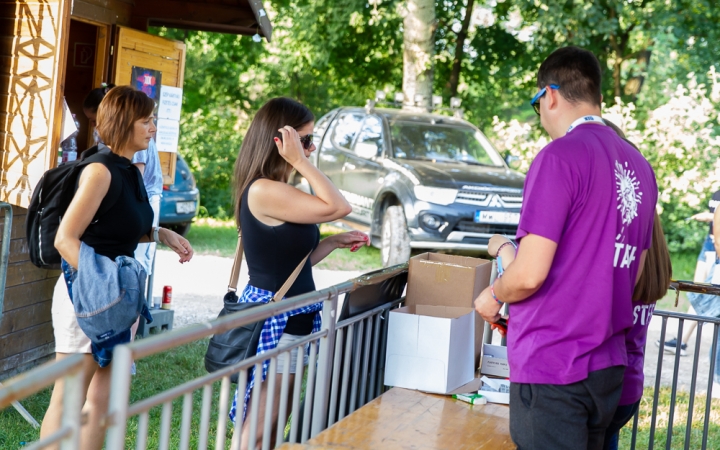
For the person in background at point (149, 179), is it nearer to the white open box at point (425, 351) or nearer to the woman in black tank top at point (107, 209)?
the woman in black tank top at point (107, 209)

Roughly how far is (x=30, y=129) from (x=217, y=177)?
1305 centimetres

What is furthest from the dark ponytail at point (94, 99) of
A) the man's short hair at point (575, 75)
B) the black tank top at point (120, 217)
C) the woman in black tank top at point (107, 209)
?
the man's short hair at point (575, 75)

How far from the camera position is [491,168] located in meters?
11.8

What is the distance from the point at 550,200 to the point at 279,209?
1.18 metres

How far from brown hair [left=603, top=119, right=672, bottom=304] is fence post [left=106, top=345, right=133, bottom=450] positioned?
1.73m

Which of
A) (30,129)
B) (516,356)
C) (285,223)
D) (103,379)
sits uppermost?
(30,129)

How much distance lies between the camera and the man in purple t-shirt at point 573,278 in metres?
2.48

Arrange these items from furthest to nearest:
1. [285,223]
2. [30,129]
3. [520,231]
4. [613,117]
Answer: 1. [613,117]
2. [30,129]
3. [285,223]
4. [520,231]

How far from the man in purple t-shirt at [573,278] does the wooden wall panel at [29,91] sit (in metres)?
3.33

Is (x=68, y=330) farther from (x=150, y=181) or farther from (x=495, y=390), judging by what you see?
(x=150, y=181)

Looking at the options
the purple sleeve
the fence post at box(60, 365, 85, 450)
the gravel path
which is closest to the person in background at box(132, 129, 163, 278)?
the gravel path

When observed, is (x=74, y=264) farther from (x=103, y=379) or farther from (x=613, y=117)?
(x=613, y=117)

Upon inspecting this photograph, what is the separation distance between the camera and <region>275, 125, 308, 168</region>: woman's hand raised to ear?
3.30 m

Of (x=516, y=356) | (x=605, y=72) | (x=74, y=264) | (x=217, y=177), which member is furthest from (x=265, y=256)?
(x=605, y=72)
